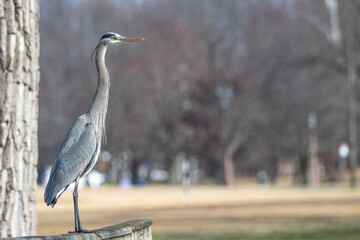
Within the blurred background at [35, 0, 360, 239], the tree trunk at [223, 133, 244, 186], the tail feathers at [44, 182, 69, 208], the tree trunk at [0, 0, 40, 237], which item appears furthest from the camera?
the tree trunk at [223, 133, 244, 186]

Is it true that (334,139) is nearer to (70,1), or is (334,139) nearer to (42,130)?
(42,130)

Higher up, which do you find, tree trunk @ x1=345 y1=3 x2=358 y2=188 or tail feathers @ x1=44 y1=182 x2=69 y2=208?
tree trunk @ x1=345 y1=3 x2=358 y2=188

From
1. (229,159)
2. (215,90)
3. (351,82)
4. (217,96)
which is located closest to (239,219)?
(351,82)

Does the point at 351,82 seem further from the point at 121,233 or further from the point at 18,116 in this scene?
the point at 121,233

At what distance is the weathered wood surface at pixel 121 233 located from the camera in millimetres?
4363

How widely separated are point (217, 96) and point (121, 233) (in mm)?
48998

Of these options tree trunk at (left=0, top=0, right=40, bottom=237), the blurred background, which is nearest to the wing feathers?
tree trunk at (left=0, top=0, right=40, bottom=237)

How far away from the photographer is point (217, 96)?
176 ft

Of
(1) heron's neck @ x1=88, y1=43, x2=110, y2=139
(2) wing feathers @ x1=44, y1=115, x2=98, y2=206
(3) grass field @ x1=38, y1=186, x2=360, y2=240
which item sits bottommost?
(3) grass field @ x1=38, y1=186, x2=360, y2=240

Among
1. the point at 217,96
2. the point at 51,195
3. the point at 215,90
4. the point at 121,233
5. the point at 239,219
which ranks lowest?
the point at 239,219

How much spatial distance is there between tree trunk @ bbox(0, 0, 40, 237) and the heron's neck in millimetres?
1841

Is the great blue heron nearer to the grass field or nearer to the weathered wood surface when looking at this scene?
the weathered wood surface

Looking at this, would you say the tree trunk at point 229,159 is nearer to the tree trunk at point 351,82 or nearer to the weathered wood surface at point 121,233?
the tree trunk at point 351,82

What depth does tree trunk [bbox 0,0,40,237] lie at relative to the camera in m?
6.64
